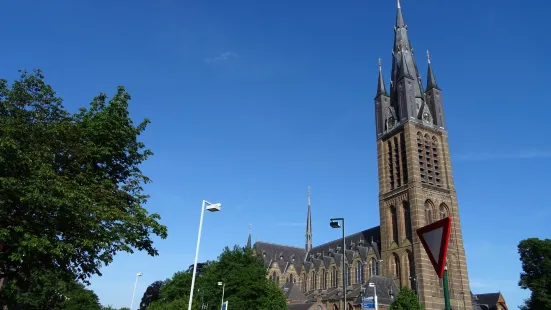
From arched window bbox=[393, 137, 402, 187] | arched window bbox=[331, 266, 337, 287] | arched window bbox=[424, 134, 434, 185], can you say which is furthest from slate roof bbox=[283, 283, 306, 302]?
arched window bbox=[424, 134, 434, 185]

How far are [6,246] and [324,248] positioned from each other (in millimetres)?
76223

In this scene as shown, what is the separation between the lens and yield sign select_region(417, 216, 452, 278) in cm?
559

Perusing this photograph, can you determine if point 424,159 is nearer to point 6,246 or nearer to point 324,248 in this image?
point 324,248

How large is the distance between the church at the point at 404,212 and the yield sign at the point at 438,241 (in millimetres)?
51243

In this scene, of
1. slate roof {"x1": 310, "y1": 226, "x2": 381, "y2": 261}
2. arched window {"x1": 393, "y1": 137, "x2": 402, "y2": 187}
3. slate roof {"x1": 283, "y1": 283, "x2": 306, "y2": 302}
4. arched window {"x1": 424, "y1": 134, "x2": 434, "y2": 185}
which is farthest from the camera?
slate roof {"x1": 283, "y1": 283, "x2": 306, "y2": 302}

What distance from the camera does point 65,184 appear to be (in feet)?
53.8

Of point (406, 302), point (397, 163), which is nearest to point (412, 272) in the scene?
point (406, 302)

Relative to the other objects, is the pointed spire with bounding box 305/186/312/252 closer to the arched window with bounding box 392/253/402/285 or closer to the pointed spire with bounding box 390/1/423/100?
the arched window with bounding box 392/253/402/285

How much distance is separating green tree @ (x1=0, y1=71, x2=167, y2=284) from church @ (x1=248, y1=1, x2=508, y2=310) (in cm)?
4381

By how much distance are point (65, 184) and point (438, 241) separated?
1485 cm

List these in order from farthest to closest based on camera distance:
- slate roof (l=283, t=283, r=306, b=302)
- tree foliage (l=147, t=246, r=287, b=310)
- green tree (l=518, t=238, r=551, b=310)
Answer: slate roof (l=283, t=283, r=306, b=302) → green tree (l=518, t=238, r=551, b=310) → tree foliage (l=147, t=246, r=287, b=310)

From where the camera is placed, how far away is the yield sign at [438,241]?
5.59 m

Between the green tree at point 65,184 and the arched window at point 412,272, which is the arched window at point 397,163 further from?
the green tree at point 65,184

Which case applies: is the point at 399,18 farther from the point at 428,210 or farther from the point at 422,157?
the point at 428,210
